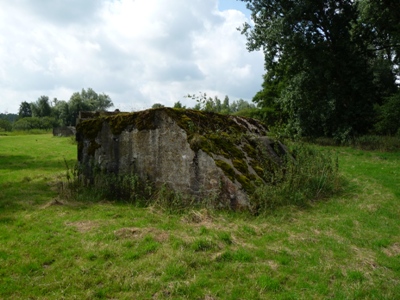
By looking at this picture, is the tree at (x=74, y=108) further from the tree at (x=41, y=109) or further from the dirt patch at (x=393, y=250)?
the dirt patch at (x=393, y=250)

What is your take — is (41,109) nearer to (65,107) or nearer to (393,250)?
(65,107)

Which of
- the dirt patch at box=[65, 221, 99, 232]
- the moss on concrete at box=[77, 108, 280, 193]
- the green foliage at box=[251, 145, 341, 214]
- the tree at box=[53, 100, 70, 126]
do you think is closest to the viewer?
the dirt patch at box=[65, 221, 99, 232]

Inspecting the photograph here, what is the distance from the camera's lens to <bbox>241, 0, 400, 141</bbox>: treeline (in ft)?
73.7

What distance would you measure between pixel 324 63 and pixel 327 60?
28cm

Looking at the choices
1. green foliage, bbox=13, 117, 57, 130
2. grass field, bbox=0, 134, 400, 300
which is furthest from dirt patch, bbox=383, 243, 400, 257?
green foliage, bbox=13, 117, 57, 130

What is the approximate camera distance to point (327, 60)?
910 inches

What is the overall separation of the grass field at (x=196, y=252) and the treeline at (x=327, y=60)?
16.3 metres

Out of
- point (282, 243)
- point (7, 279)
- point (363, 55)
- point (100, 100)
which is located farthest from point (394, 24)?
point (100, 100)

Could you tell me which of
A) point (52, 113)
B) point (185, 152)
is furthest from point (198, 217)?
point (52, 113)

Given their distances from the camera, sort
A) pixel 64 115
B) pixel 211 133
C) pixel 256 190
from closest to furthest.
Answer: pixel 256 190
pixel 211 133
pixel 64 115

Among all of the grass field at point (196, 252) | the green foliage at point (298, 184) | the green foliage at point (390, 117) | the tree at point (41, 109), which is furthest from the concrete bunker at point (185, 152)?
the tree at point (41, 109)

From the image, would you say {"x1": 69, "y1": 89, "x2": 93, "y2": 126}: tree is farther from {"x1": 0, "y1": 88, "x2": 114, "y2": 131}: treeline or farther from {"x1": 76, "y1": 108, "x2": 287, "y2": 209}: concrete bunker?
{"x1": 76, "y1": 108, "x2": 287, "y2": 209}: concrete bunker

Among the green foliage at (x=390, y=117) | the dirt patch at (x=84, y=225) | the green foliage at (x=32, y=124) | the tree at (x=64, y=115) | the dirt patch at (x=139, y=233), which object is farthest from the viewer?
the tree at (x=64, y=115)

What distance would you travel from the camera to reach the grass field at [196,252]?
4.36 metres
